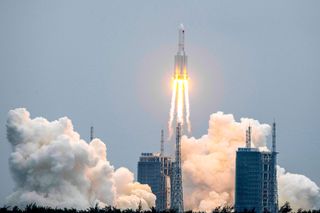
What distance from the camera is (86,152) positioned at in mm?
182750

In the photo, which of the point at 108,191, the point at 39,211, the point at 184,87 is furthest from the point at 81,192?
the point at 39,211

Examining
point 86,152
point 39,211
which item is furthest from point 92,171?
point 39,211

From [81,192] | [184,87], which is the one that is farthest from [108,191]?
[184,87]

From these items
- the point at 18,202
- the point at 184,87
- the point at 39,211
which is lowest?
the point at 39,211

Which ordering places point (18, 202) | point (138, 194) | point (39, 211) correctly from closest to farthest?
point (39, 211) → point (18, 202) → point (138, 194)

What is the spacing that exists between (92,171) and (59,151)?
6.92 m

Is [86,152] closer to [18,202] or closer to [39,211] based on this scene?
[18,202]

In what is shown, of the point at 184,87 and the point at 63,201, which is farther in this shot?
the point at 184,87

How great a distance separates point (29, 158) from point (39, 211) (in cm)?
5529

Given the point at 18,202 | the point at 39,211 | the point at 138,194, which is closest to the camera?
the point at 39,211

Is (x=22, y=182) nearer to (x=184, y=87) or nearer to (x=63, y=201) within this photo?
(x=63, y=201)

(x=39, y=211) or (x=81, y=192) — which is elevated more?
(x=81, y=192)

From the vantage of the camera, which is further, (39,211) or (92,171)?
(92,171)

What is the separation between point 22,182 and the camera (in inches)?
7087
